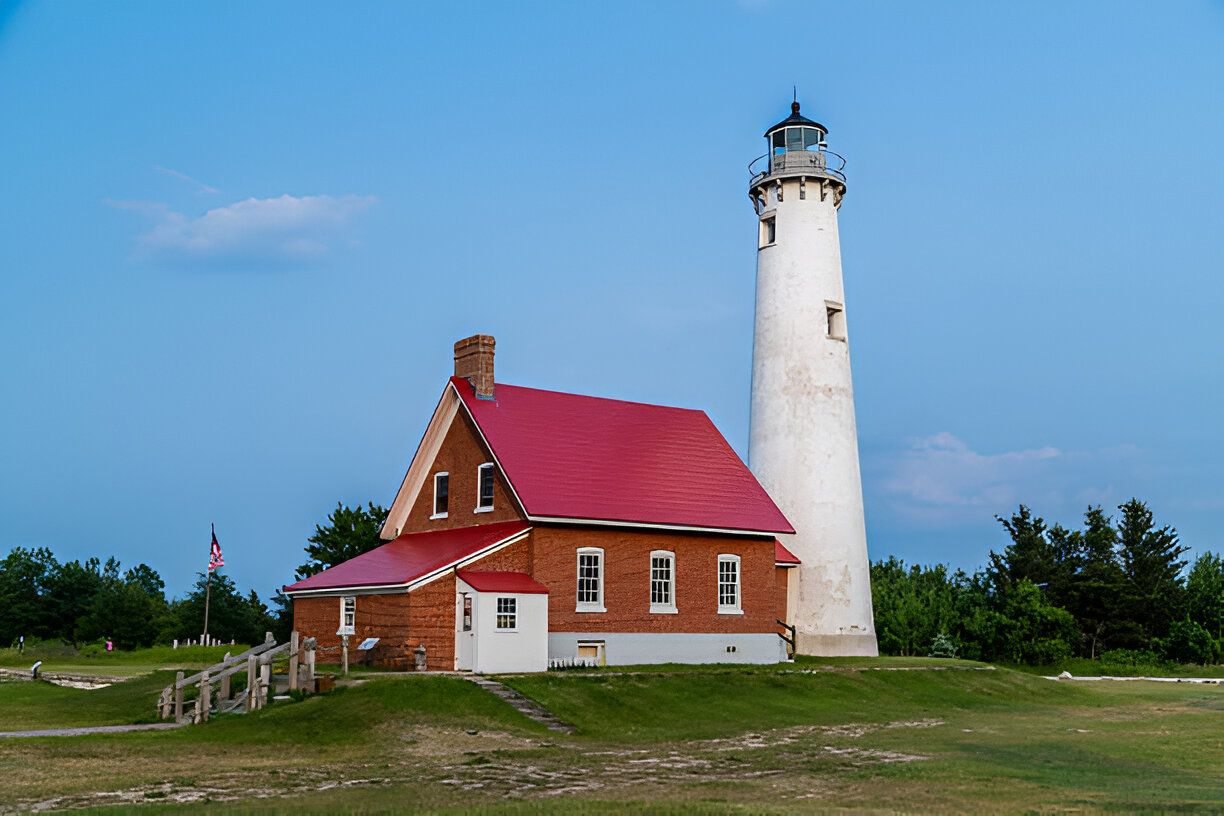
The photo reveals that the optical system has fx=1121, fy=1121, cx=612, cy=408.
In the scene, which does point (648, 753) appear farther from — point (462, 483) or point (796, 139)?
point (796, 139)

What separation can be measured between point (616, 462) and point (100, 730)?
15.7 metres

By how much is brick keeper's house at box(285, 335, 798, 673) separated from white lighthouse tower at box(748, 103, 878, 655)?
2660mm

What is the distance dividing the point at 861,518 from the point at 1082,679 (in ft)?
37.3

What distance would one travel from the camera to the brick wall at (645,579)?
28547 mm

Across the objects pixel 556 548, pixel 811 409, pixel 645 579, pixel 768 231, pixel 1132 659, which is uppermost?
pixel 768 231

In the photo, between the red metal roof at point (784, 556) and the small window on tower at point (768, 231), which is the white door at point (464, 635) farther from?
the small window on tower at point (768, 231)

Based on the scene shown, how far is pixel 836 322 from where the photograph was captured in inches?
1507

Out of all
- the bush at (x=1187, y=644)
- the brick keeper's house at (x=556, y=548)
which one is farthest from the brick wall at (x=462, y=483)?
the bush at (x=1187, y=644)

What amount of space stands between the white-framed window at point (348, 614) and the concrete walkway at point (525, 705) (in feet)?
17.1

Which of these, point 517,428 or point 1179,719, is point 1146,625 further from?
point 517,428

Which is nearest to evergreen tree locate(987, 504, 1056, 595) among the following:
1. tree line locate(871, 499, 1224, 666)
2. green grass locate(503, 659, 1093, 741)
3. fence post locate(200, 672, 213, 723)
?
tree line locate(871, 499, 1224, 666)

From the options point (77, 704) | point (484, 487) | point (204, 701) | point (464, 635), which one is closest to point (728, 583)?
point (484, 487)

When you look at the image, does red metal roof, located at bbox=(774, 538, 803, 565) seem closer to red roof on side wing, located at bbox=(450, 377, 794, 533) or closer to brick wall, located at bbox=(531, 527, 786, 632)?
brick wall, located at bbox=(531, 527, 786, 632)

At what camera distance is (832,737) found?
2097cm
